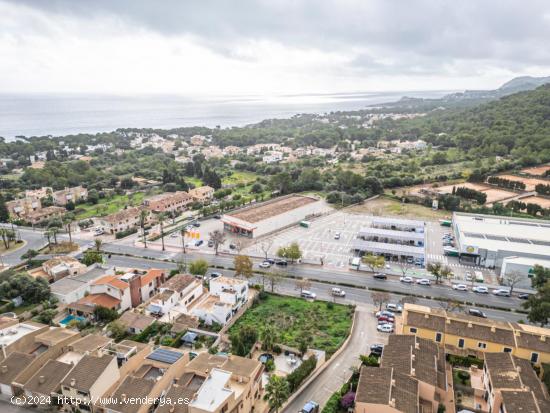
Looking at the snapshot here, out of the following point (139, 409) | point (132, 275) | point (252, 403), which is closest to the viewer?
point (139, 409)

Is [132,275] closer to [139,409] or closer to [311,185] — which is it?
[139,409]

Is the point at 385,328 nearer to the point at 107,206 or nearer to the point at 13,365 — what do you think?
the point at 13,365

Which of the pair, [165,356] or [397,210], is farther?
[397,210]

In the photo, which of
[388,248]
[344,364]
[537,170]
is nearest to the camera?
[344,364]

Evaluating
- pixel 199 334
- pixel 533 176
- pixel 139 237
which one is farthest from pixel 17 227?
pixel 533 176

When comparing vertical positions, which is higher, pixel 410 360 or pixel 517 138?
pixel 517 138

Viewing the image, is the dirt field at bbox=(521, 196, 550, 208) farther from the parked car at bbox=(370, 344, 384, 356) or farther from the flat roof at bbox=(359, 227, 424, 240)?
the parked car at bbox=(370, 344, 384, 356)

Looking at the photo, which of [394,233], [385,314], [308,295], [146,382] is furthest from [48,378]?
[394,233]
